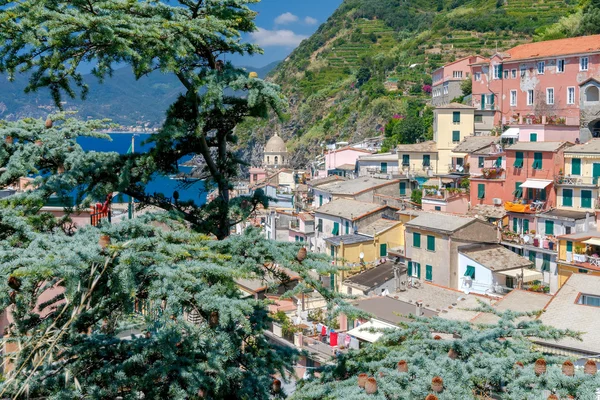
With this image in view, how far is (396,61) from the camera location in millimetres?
104812

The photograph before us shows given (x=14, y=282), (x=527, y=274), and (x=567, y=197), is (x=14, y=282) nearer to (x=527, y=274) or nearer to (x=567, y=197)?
(x=527, y=274)

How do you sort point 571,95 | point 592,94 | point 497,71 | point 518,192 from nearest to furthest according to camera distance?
point 518,192
point 592,94
point 571,95
point 497,71

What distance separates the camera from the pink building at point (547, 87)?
44.2 m

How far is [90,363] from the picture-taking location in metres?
6.85

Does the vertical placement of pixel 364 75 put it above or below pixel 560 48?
above

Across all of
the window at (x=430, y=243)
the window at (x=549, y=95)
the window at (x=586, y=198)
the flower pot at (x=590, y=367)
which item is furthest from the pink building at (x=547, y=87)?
the flower pot at (x=590, y=367)

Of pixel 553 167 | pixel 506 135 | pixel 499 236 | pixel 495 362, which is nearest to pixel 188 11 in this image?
pixel 495 362

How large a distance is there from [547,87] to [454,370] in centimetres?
4459

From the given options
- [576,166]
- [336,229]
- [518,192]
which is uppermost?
[576,166]

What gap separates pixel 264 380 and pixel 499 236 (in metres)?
29.7

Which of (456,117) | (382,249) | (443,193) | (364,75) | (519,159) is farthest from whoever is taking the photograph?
(364,75)

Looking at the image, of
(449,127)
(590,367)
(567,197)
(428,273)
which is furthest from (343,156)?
(590,367)

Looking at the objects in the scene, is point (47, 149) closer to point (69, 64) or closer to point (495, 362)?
point (69, 64)

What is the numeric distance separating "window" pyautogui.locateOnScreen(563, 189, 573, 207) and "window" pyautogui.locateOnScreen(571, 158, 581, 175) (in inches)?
47.6
